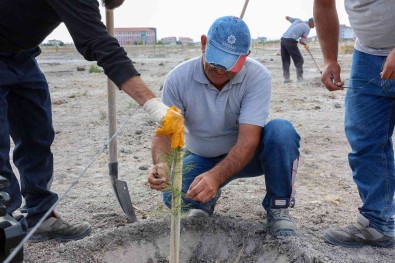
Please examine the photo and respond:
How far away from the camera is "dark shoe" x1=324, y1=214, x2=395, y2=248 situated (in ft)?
9.38

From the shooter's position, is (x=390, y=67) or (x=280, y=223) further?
(x=280, y=223)

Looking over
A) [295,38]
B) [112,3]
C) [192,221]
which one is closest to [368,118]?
[192,221]

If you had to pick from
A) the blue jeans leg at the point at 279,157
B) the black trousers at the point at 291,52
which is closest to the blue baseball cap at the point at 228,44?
the blue jeans leg at the point at 279,157

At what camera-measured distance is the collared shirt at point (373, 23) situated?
2.57 metres

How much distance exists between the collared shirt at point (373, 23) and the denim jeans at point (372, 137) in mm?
68

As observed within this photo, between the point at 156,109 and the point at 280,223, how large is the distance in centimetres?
127

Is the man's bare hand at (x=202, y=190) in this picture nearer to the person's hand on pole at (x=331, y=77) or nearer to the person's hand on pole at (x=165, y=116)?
the person's hand on pole at (x=165, y=116)

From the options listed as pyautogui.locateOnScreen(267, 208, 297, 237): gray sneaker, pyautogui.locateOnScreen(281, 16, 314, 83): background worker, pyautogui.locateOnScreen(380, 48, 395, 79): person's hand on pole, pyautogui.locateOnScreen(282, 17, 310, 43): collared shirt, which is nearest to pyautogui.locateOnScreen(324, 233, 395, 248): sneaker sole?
pyautogui.locateOnScreen(267, 208, 297, 237): gray sneaker

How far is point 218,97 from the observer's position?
2.90 metres

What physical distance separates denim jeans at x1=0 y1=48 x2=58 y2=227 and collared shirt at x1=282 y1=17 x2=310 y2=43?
9.93 m

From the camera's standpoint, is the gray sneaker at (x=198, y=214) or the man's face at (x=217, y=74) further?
the gray sneaker at (x=198, y=214)

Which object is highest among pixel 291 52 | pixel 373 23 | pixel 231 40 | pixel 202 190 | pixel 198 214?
pixel 373 23

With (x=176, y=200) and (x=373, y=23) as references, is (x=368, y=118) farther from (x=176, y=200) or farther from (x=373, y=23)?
(x=176, y=200)

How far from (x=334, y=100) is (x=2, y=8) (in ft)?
24.5
